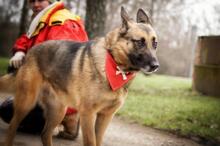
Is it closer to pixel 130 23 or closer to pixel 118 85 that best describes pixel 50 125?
pixel 118 85

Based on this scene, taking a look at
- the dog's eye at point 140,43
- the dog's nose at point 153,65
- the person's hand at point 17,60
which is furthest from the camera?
the person's hand at point 17,60

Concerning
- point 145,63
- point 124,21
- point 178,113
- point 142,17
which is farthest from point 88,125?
point 178,113

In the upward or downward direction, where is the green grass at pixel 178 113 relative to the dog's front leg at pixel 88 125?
downward

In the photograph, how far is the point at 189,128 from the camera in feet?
24.4

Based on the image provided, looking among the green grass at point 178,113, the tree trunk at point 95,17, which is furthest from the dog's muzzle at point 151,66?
the tree trunk at point 95,17

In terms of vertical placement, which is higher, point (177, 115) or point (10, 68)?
point (10, 68)

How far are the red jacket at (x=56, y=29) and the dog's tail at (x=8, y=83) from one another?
62cm

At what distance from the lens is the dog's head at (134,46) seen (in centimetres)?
437

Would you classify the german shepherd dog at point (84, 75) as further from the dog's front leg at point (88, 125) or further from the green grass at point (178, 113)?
the green grass at point (178, 113)

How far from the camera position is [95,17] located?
11414 mm

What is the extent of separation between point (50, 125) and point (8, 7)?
28025mm

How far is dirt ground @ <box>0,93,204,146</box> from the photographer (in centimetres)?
571

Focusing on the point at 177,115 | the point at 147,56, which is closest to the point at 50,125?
the point at 147,56

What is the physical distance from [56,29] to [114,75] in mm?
1607
